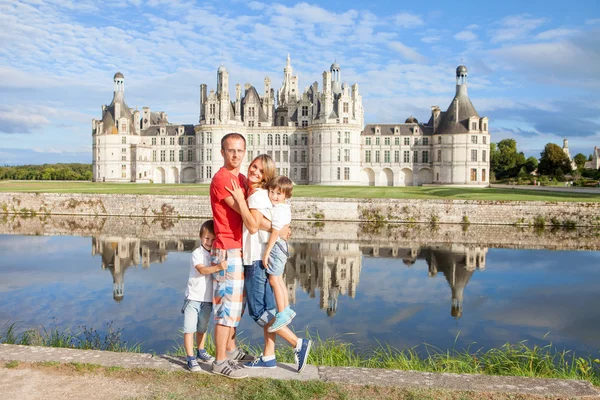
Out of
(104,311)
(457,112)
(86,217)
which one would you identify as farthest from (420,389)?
(457,112)

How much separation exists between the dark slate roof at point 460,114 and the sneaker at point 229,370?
5600 centimetres

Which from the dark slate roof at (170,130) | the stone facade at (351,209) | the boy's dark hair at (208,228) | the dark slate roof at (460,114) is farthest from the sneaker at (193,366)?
the dark slate roof at (170,130)

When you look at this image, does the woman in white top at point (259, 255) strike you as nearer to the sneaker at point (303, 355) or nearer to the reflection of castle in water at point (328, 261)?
the sneaker at point (303, 355)

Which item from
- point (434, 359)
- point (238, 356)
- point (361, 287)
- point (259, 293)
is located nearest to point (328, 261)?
Answer: point (361, 287)

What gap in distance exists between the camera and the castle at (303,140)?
58.9m

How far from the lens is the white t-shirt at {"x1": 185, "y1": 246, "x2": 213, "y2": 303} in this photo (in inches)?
240

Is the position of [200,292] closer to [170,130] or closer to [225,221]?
[225,221]

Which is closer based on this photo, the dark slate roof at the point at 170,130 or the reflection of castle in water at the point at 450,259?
the reflection of castle in water at the point at 450,259

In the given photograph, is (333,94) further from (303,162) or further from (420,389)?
(420,389)

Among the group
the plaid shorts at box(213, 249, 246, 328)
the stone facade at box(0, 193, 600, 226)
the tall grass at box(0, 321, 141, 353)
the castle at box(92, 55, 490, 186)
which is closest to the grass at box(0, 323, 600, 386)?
the tall grass at box(0, 321, 141, 353)

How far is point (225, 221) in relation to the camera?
5.78 metres

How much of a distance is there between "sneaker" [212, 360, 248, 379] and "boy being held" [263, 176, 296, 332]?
0.55m

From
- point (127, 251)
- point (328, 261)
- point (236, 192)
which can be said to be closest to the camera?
point (236, 192)

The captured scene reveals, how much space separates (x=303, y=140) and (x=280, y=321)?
5801 centimetres
